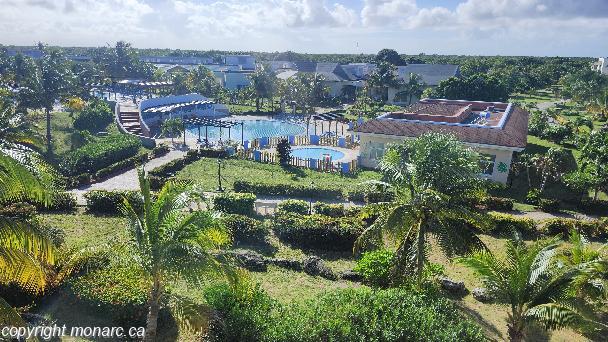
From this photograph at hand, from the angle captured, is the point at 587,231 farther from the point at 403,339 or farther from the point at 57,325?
the point at 57,325

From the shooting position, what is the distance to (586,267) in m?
12.2

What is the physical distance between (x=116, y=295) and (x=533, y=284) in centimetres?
1189

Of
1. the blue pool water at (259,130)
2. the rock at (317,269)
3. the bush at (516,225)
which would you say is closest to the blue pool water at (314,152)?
the blue pool water at (259,130)

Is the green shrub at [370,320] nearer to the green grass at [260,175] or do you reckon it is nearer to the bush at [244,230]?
the bush at [244,230]

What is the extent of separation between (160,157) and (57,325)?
26.6m

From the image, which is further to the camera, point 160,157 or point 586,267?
point 160,157

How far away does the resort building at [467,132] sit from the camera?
31828 millimetres

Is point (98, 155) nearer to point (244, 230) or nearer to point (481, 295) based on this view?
point (244, 230)

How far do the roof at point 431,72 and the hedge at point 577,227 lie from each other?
189 feet

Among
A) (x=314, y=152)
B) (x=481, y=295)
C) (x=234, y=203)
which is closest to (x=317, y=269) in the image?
(x=481, y=295)

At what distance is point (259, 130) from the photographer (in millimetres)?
56500

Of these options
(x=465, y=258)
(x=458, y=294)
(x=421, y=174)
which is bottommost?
(x=458, y=294)

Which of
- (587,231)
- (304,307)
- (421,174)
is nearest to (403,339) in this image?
(304,307)

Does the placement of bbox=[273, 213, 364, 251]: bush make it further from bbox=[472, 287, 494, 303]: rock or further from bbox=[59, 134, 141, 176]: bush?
bbox=[59, 134, 141, 176]: bush
